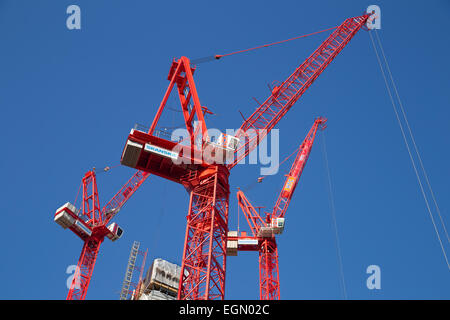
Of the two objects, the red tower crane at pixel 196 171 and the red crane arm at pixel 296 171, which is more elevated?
the red crane arm at pixel 296 171

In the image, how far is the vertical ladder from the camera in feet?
253

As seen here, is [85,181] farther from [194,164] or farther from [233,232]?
[194,164]

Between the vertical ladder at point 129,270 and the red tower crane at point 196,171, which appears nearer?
the red tower crane at point 196,171

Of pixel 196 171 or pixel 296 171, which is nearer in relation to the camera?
pixel 196 171

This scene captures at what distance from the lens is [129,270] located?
82.2 metres

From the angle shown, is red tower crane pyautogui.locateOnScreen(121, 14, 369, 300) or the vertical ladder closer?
red tower crane pyautogui.locateOnScreen(121, 14, 369, 300)

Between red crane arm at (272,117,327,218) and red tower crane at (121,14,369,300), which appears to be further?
red crane arm at (272,117,327,218)

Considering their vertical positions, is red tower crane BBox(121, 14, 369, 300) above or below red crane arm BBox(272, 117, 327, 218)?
below

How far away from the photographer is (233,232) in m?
72.2

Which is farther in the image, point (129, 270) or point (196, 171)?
point (129, 270)

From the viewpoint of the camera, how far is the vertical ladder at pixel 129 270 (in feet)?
253

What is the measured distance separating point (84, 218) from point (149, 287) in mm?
14330

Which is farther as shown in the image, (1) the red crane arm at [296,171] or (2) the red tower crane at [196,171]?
(1) the red crane arm at [296,171]
